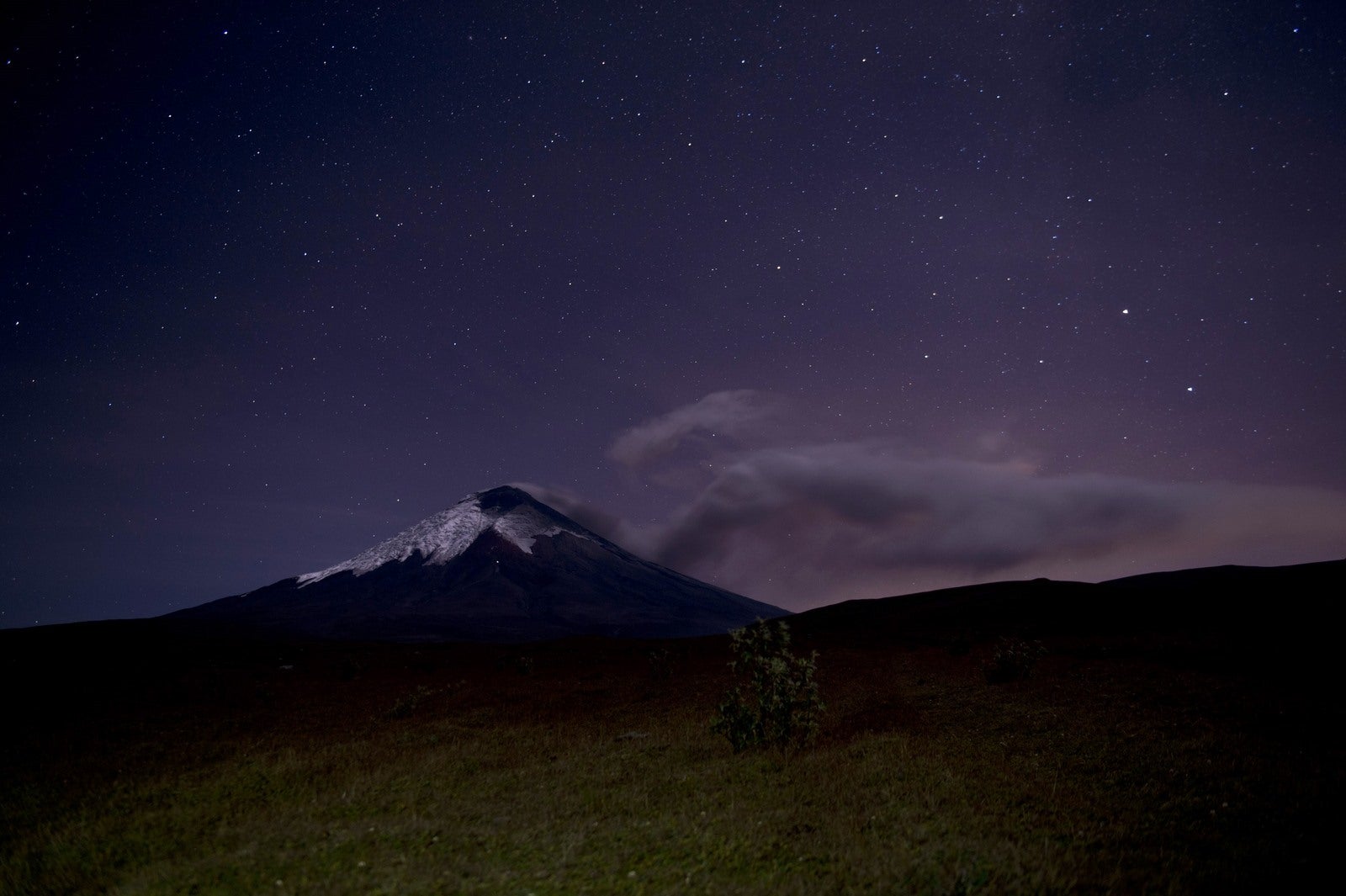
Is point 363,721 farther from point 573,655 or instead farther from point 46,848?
point 573,655

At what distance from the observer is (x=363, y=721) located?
23.3 meters

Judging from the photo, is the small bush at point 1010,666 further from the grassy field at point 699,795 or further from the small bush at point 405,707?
the small bush at point 405,707

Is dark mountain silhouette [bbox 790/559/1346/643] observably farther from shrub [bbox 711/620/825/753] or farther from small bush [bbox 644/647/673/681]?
shrub [bbox 711/620/825/753]

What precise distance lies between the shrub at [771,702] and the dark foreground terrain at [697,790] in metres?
0.74

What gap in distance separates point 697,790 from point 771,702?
4327mm

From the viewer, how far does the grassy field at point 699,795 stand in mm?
8156

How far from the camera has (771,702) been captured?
1612cm

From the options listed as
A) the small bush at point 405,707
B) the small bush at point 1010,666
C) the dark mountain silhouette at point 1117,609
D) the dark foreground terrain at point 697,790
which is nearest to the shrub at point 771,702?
the dark foreground terrain at point 697,790

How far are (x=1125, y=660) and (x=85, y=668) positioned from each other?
227 feet

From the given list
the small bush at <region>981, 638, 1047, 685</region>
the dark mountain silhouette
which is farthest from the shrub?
the dark mountain silhouette

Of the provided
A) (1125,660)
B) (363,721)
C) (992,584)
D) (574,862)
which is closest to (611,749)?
(574,862)

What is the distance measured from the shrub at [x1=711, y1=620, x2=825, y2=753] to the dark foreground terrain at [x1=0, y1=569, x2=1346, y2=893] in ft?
2.42

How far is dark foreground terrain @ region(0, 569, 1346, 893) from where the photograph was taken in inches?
323

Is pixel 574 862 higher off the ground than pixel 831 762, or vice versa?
pixel 574 862
